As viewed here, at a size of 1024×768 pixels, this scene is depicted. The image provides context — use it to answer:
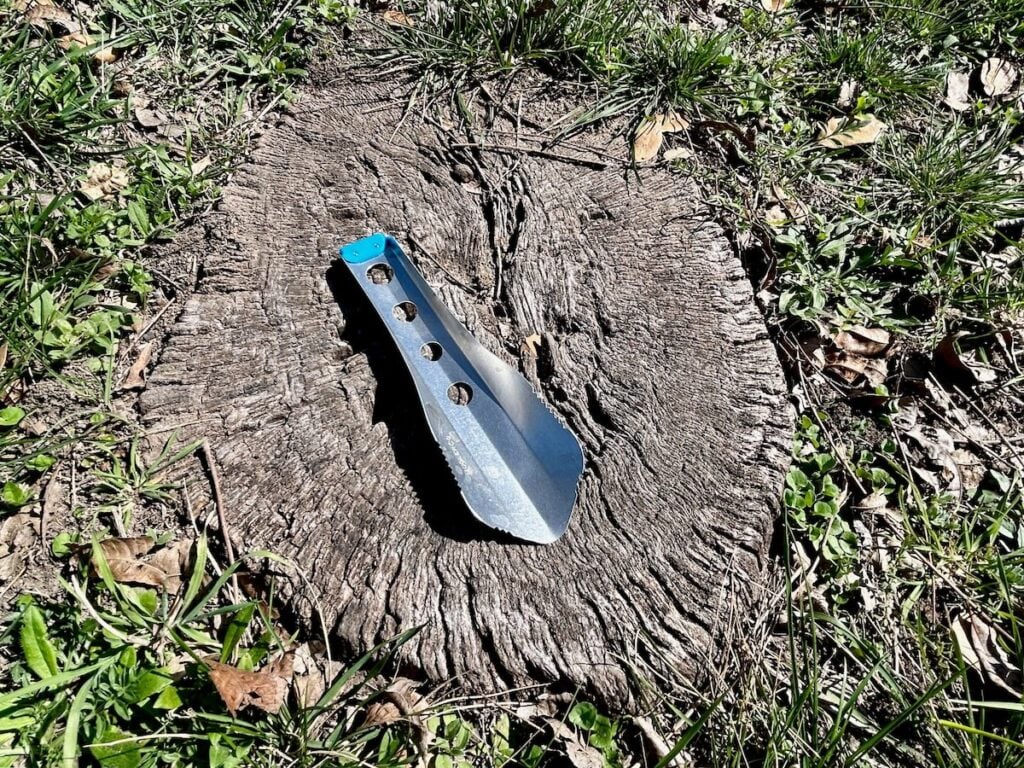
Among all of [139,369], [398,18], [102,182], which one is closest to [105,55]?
[102,182]

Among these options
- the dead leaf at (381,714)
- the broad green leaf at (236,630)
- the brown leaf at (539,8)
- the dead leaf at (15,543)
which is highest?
the brown leaf at (539,8)

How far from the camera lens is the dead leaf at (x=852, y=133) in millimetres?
1968

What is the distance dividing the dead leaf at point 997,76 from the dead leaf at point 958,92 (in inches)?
1.9

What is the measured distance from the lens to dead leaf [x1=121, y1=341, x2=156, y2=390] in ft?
4.69

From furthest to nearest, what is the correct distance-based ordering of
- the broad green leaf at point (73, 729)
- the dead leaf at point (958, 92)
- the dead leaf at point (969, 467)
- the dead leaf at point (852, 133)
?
the dead leaf at point (958, 92), the dead leaf at point (852, 133), the dead leaf at point (969, 467), the broad green leaf at point (73, 729)

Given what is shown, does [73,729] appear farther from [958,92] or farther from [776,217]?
[958,92]

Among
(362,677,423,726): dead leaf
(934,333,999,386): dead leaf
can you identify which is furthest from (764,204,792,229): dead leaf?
(362,677,423,726): dead leaf

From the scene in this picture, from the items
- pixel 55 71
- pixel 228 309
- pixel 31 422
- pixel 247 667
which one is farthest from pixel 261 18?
pixel 247 667

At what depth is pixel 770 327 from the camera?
1701mm

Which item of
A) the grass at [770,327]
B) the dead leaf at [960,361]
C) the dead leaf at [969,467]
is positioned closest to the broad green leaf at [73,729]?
the grass at [770,327]

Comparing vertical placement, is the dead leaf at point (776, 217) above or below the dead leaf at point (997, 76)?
above

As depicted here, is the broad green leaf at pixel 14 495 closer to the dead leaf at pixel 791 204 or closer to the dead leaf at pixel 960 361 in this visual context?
the dead leaf at pixel 791 204

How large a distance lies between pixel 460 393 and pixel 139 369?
641 mm

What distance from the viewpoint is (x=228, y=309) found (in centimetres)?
136
